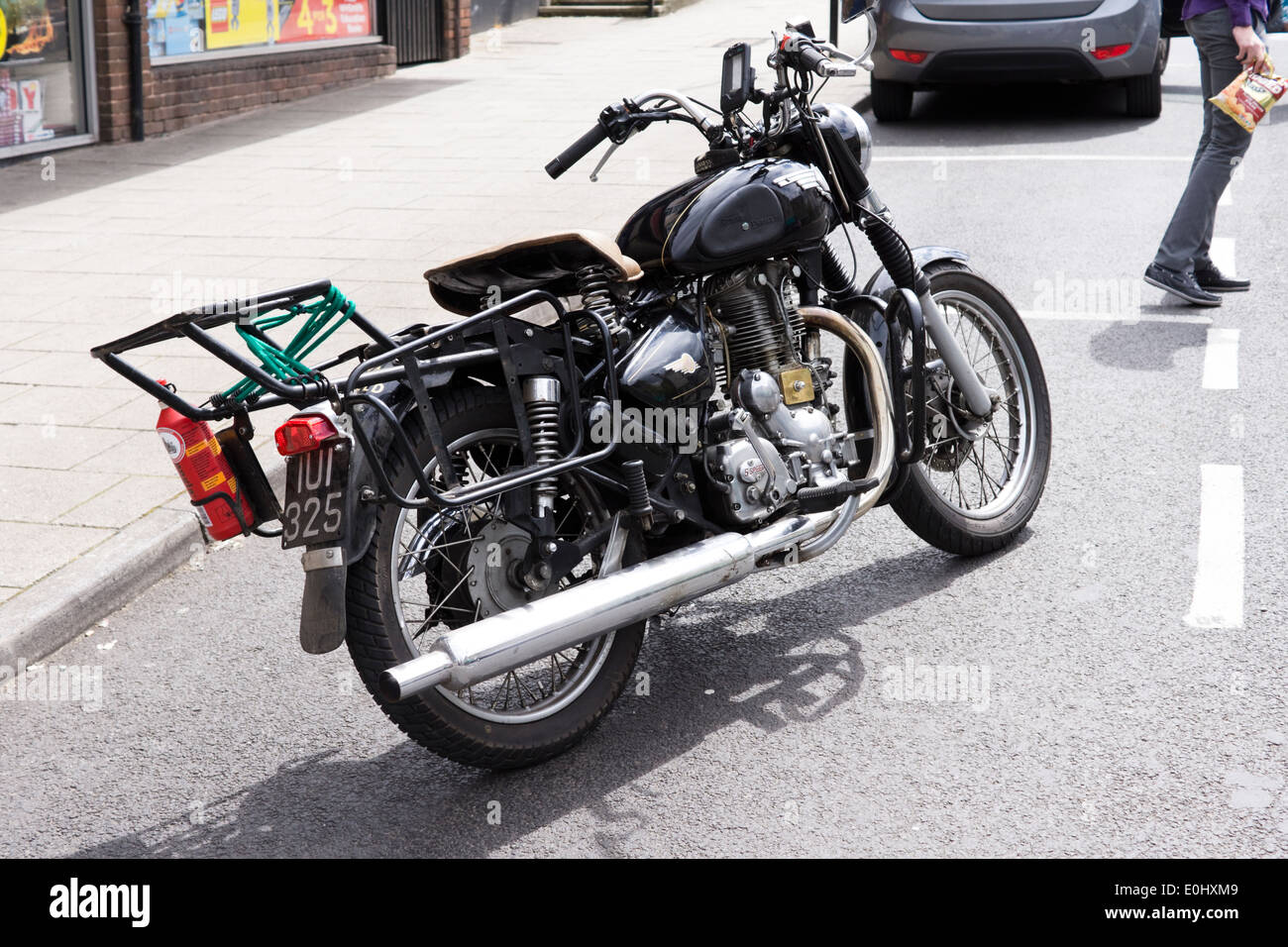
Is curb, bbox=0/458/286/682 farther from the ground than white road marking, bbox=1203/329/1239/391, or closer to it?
closer to it

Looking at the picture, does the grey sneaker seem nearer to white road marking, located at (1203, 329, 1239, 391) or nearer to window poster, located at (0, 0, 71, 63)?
white road marking, located at (1203, 329, 1239, 391)

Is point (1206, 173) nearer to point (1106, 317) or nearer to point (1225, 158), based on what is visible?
point (1225, 158)

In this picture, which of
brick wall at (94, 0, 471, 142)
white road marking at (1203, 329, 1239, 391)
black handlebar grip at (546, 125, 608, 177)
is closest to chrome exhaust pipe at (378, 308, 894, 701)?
black handlebar grip at (546, 125, 608, 177)

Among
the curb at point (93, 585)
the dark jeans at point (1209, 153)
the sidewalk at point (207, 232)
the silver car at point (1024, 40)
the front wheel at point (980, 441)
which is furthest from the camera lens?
the silver car at point (1024, 40)

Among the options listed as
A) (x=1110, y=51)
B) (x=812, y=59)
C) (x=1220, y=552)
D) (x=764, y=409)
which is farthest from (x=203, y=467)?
(x=1110, y=51)

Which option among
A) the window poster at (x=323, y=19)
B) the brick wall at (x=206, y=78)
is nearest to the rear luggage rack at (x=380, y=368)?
the brick wall at (x=206, y=78)

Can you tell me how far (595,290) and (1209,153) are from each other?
469 centimetres

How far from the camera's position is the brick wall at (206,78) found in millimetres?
12328

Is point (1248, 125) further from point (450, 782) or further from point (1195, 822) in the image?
point (450, 782)

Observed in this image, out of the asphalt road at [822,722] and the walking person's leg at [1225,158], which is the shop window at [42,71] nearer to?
the asphalt road at [822,722]

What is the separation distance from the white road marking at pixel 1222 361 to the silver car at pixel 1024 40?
576cm

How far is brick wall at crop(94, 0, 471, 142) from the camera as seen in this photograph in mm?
12328

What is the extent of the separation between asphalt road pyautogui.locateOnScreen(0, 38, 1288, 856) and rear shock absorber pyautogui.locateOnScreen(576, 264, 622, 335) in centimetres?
97

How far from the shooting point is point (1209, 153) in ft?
24.1
